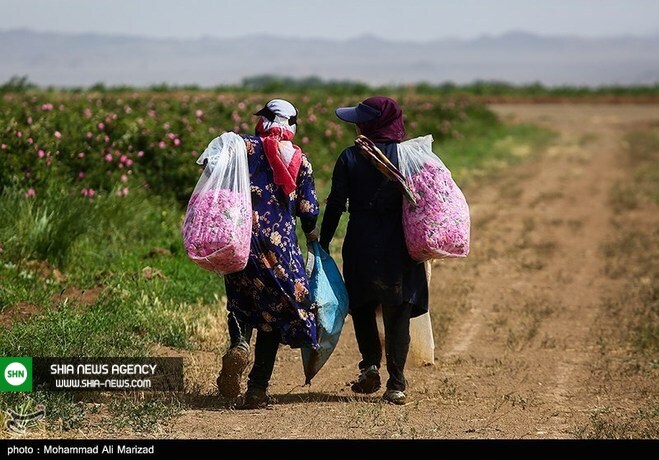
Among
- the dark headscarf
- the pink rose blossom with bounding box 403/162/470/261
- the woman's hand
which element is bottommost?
the woman's hand

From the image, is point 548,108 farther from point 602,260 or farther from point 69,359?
point 69,359

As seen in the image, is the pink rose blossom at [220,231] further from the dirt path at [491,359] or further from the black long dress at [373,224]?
the dirt path at [491,359]

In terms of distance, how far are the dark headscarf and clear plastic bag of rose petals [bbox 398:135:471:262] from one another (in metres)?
0.12

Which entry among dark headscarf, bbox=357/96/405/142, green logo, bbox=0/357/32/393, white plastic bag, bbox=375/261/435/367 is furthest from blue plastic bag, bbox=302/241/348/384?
green logo, bbox=0/357/32/393

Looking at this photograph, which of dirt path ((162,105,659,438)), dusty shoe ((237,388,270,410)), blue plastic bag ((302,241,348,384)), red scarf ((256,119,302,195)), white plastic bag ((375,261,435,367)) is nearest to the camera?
dirt path ((162,105,659,438))

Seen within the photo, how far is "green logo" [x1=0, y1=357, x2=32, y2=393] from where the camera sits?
730 cm

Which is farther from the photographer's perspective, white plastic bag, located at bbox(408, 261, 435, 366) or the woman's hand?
white plastic bag, located at bbox(408, 261, 435, 366)

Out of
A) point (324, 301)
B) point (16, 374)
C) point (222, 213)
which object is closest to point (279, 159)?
point (222, 213)

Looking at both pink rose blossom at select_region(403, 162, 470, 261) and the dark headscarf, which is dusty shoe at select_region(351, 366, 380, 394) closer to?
pink rose blossom at select_region(403, 162, 470, 261)

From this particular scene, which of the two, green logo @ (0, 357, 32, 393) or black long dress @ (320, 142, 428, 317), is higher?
black long dress @ (320, 142, 428, 317)

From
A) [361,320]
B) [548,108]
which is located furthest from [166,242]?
[548,108]

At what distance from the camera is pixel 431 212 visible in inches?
293

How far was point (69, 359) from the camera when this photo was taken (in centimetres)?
771

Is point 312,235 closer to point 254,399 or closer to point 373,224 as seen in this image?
point 373,224
